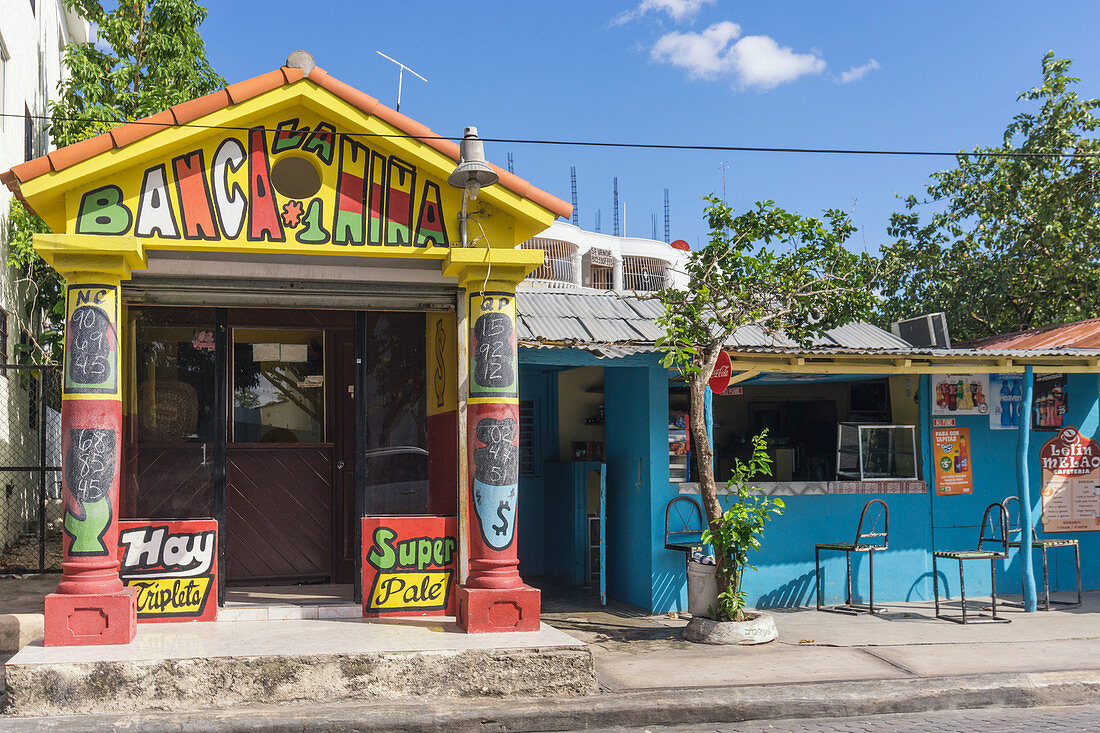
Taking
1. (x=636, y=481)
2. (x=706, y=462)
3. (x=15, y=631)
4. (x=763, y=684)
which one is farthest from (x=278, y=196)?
(x=763, y=684)

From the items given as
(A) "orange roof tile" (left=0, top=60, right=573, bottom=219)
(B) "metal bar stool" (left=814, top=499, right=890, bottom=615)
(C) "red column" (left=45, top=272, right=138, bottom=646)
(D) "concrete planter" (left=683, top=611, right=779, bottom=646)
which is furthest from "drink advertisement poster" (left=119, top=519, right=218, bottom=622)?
(B) "metal bar stool" (left=814, top=499, right=890, bottom=615)

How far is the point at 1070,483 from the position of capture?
10.9 meters

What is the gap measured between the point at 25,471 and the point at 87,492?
4460 mm

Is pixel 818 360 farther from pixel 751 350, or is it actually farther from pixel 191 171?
pixel 191 171

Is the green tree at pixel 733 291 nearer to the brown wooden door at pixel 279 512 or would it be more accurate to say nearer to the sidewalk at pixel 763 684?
the sidewalk at pixel 763 684

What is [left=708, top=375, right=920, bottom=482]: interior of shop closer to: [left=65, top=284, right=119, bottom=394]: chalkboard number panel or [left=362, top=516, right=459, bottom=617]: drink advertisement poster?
[left=362, top=516, right=459, bottom=617]: drink advertisement poster

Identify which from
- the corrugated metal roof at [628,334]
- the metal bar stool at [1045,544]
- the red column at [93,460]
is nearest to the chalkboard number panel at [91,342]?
the red column at [93,460]

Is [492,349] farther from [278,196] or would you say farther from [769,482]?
[769,482]

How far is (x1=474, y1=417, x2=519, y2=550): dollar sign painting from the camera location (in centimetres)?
734

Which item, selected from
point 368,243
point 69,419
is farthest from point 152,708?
point 368,243

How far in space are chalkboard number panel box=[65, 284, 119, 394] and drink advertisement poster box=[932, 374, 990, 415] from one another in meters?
8.39

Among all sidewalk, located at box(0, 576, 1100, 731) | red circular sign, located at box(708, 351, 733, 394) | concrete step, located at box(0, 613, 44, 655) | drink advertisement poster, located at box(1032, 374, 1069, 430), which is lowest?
sidewalk, located at box(0, 576, 1100, 731)

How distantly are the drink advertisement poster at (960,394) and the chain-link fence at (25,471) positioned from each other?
962 centimetres

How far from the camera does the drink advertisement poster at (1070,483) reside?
1079 cm
